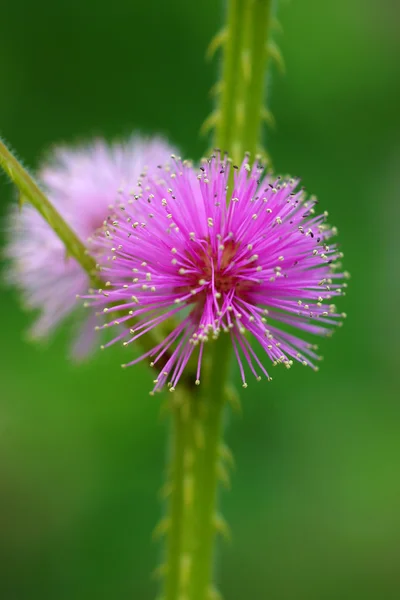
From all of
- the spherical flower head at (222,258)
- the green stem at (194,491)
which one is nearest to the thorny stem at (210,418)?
the green stem at (194,491)

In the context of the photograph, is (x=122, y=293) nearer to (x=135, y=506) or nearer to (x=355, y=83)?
(x=135, y=506)

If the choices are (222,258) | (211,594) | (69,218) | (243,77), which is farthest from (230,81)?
(211,594)

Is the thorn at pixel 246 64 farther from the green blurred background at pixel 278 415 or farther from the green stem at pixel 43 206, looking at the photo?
the green blurred background at pixel 278 415

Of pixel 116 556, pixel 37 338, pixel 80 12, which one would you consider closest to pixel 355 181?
pixel 80 12

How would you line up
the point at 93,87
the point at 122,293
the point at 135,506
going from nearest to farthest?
the point at 122,293
the point at 135,506
the point at 93,87

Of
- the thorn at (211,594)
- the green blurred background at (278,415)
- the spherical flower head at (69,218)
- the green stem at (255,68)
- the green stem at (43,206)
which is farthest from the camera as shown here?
the green blurred background at (278,415)

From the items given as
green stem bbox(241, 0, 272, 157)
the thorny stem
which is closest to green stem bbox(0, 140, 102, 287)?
the thorny stem

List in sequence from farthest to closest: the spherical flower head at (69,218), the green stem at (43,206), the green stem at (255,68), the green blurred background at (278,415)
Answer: the green blurred background at (278,415)
the spherical flower head at (69,218)
the green stem at (255,68)
the green stem at (43,206)
